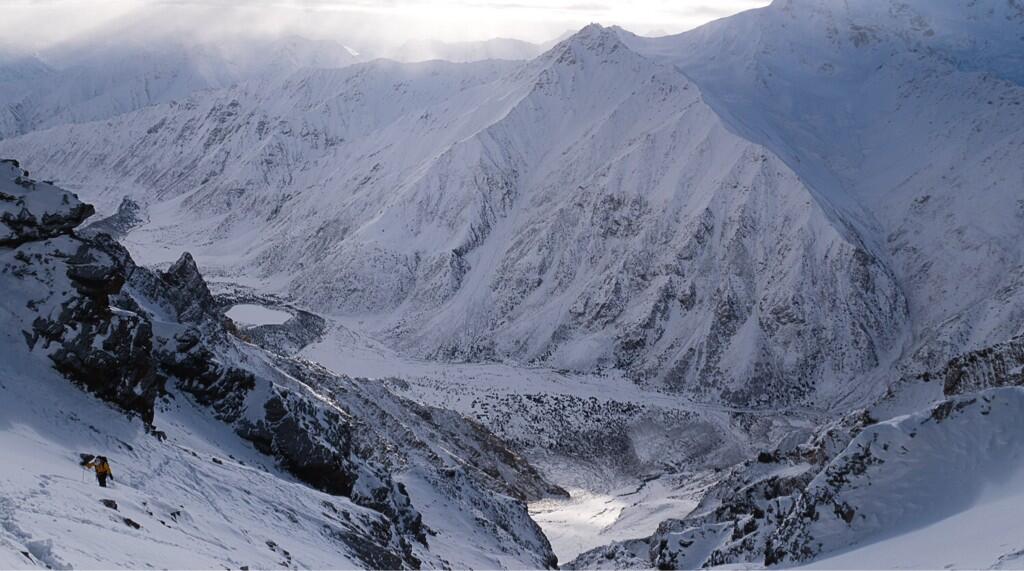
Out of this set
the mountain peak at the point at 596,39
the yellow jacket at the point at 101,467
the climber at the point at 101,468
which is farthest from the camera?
the mountain peak at the point at 596,39

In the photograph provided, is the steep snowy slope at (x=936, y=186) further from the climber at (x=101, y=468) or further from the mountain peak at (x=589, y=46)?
the climber at (x=101, y=468)

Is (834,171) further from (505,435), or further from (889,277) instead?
(505,435)

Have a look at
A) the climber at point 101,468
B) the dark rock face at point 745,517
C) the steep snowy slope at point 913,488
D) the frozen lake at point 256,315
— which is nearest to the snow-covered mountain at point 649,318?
the steep snowy slope at point 913,488

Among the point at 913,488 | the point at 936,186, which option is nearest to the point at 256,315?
the point at 913,488

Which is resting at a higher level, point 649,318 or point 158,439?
point 649,318

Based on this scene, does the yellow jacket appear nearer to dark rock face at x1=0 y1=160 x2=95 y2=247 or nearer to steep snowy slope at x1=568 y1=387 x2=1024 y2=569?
dark rock face at x1=0 y1=160 x2=95 y2=247

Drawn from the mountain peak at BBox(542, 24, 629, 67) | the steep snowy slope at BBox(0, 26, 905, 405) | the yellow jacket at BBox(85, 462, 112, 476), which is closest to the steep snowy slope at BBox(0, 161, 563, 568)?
the yellow jacket at BBox(85, 462, 112, 476)

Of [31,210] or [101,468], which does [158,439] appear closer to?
[101,468]
